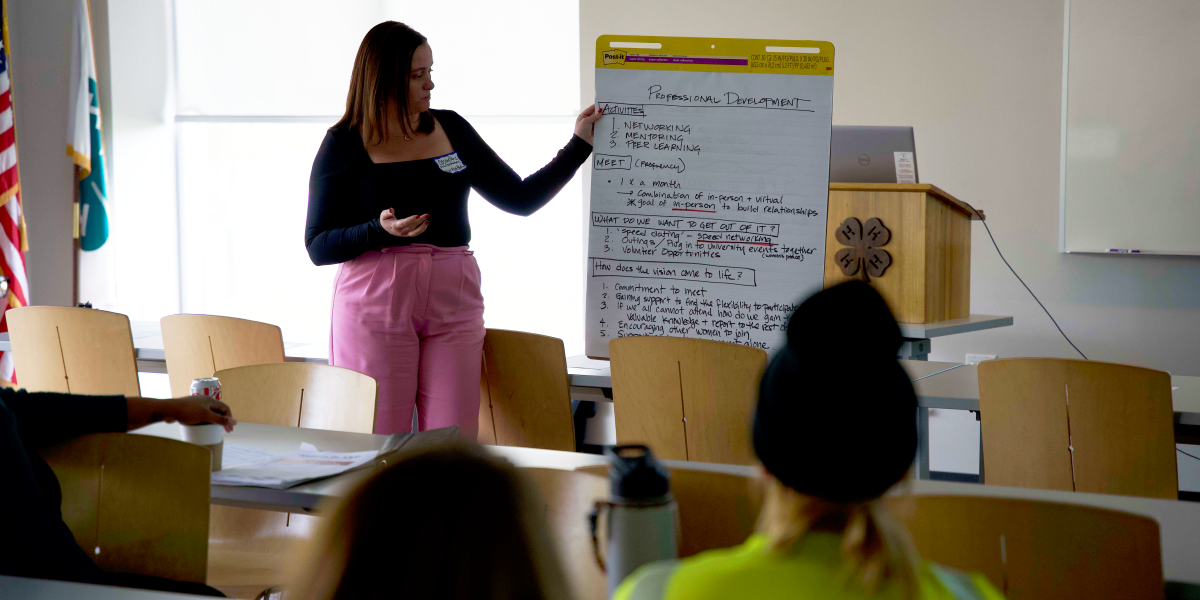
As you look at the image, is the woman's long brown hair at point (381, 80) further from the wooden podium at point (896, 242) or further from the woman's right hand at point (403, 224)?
the wooden podium at point (896, 242)

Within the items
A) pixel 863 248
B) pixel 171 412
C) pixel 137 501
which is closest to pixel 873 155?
pixel 863 248

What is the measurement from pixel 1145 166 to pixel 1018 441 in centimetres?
233

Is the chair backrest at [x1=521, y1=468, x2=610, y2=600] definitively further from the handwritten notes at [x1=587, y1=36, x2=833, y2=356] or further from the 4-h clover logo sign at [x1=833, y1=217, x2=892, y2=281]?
the 4-h clover logo sign at [x1=833, y1=217, x2=892, y2=281]

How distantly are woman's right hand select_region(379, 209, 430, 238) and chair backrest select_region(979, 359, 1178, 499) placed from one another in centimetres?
140

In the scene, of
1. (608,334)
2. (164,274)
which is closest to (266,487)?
(608,334)

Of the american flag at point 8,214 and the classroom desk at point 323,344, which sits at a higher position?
the american flag at point 8,214

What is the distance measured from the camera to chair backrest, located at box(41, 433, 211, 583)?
4.44ft

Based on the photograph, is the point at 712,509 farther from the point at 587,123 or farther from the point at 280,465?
the point at 587,123

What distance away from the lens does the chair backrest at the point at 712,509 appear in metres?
1.23

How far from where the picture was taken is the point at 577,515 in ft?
4.21

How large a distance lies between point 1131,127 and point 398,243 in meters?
3.20

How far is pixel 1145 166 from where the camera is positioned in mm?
3719

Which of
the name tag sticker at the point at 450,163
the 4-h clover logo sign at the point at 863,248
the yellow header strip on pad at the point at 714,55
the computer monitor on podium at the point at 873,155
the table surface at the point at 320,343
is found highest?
the yellow header strip on pad at the point at 714,55

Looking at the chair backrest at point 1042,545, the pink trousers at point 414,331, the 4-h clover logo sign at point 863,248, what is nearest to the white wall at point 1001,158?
the 4-h clover logo sign at point 863,248
